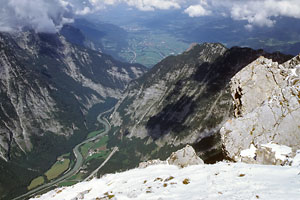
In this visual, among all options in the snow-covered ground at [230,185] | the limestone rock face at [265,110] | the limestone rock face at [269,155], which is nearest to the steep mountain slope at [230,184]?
the snow-covered ground at [230,185]

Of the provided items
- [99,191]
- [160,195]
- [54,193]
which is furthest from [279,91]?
[54,193]

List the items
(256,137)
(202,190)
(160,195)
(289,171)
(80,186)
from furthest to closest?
(80,186) < (256,137) < (160,195) < (202,190) < (289,171)

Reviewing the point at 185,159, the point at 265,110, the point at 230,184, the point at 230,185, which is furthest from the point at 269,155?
the point at 185,159

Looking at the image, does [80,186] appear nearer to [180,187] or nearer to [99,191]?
[99,191]

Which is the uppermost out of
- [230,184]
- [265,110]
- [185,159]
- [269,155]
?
[265,110]

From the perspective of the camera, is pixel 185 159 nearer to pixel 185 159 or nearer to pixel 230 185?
pixel 185 159

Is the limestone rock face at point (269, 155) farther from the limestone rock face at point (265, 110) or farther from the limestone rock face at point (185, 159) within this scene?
the limestone rock face at point (185, 159)
